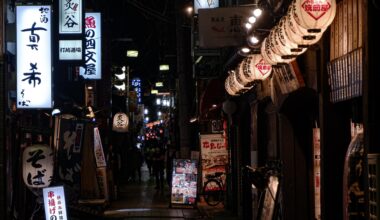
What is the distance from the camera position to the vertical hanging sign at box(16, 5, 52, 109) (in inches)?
660

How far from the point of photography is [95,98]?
32.9 meters

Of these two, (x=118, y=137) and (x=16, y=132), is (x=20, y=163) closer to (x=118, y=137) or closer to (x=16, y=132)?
(x=16, y=132)

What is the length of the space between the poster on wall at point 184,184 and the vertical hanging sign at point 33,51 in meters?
10.8

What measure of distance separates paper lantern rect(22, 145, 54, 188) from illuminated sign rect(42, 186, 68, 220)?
245 mm

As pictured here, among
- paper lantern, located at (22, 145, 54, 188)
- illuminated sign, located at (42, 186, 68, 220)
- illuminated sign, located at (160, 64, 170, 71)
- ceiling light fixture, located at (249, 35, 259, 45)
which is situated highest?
illuminated sign, located at (160, 64, 170, 71)

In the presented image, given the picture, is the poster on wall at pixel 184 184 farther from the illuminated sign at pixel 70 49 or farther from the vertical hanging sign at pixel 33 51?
Result: the vertical hanging sign at pixel 33 51

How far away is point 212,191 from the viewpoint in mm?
27547

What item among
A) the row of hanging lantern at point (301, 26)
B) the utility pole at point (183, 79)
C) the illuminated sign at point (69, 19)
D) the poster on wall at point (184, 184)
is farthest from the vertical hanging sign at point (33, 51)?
the utility pole at point (183, 79)

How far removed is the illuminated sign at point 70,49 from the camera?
20625 mm

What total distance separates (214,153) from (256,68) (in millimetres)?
12364

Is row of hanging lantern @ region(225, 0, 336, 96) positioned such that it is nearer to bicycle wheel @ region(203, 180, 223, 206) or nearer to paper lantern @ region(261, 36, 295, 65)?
paper lantern @ region(261, 36, 295, 65)

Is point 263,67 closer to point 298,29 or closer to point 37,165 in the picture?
point 298,29

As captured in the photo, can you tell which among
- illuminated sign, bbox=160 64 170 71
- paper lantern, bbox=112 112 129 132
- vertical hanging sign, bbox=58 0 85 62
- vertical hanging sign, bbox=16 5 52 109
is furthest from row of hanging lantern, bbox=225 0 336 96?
illuminated sign, bbox=160 64 170 71

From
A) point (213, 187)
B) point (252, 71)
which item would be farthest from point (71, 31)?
point (213, 187)
